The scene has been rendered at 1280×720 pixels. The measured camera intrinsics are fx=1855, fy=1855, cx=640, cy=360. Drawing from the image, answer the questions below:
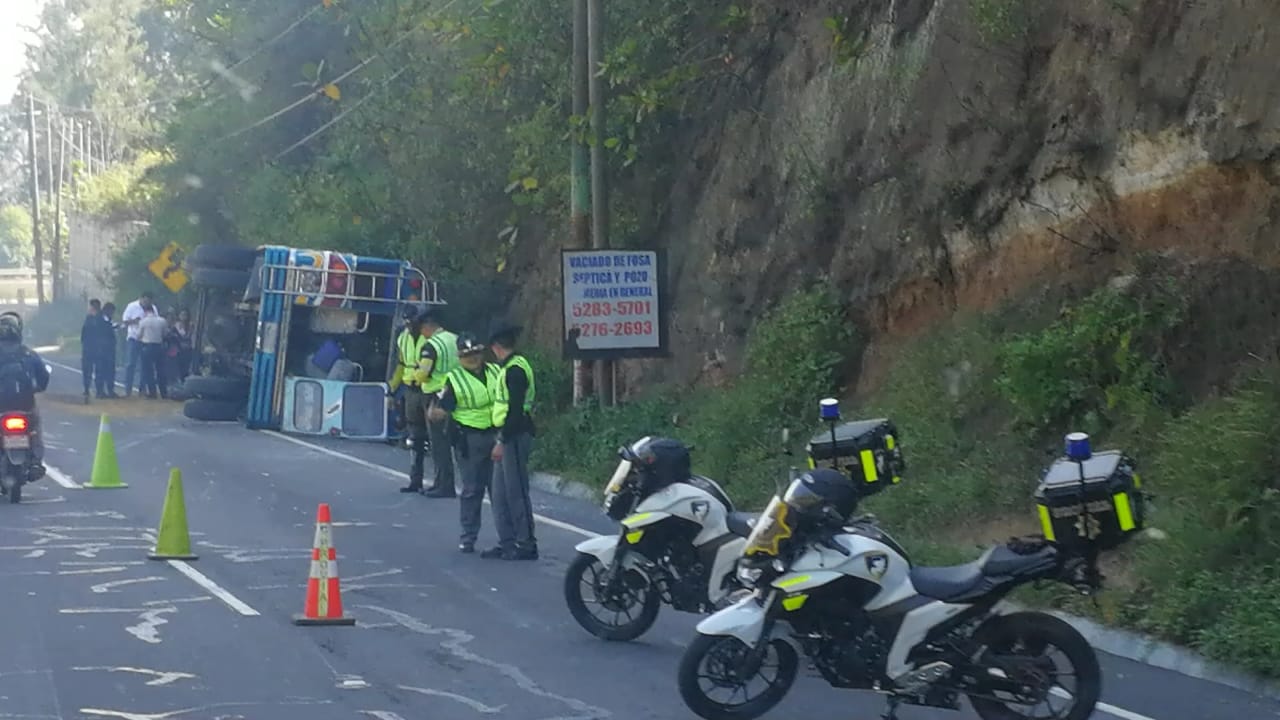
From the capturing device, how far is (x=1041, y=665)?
8.48 metres

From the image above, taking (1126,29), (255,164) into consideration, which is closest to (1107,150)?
(1126,29)

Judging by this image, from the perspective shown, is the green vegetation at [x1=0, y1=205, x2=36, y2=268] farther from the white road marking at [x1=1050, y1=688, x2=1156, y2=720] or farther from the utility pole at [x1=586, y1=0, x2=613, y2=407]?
the white road marking at [x1=1050, y1=688, x2=1156, y2=720]

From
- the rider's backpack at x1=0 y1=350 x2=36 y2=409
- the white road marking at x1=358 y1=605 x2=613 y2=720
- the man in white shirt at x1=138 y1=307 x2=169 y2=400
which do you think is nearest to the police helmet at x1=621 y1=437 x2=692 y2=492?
the white road marking at x1=358 y1=605 x2=613 y2=720

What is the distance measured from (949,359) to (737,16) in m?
7.42

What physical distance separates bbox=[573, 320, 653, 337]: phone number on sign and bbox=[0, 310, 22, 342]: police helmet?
6.16m

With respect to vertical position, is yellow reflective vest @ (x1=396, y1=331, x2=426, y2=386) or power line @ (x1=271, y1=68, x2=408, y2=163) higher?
power line @ (x1=271, y1=68, x2=408, y2=163)

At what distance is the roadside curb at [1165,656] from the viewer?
31.8ft

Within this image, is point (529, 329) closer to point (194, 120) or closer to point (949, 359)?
point (949, 359)

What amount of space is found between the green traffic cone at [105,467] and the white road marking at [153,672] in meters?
9.94

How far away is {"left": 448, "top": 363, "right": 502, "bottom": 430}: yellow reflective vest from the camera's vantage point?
14.6 metres

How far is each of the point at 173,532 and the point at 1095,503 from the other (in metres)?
8.09

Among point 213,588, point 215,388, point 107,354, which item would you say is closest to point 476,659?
point 213,588

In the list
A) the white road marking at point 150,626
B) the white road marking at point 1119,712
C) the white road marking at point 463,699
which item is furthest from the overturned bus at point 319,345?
the white road marking at point 1119,712

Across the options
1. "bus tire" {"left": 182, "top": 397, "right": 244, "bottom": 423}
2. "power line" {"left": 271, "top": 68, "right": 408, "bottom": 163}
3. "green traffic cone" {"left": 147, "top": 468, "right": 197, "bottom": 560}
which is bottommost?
"green traffic cone" {"left": 147, "top": 468, "right": 197, "bottom": 560}
